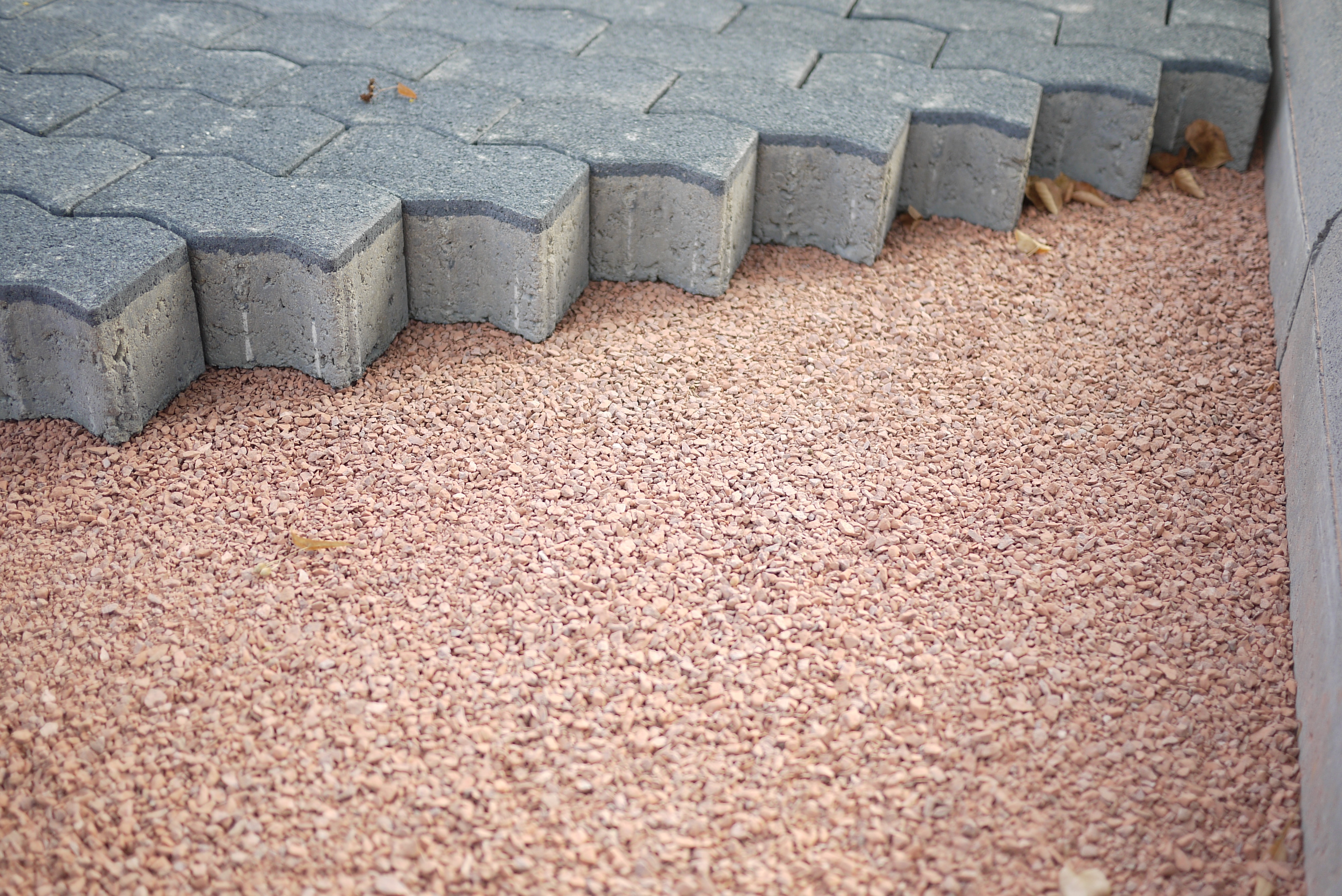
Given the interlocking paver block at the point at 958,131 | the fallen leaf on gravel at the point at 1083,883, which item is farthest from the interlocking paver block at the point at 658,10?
the fallen leaf on gravel at the point at 1083,883

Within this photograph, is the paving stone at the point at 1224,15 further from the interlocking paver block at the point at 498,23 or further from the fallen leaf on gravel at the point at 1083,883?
the fallen leaf on gravel at the point at 1083,883

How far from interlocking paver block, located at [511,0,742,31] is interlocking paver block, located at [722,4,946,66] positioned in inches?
2.3

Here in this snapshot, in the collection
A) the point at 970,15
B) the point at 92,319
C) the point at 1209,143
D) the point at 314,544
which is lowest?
the point at 314,544

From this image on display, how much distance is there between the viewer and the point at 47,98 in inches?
113

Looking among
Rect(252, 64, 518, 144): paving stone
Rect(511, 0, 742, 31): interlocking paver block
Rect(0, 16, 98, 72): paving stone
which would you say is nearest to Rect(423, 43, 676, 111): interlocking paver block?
Rect(252, 64, 518, 144): paving stone

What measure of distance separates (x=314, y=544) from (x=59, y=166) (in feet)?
3.92

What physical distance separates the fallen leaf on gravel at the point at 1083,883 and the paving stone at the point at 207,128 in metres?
2.11

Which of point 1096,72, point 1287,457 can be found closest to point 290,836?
point 1287,457

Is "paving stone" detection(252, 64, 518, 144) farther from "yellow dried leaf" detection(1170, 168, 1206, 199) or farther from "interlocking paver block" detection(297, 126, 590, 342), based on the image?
"yellow dried leaf" detection(1170, 168, 1206, 199)

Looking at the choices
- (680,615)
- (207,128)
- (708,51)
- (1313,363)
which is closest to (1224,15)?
(708,51)

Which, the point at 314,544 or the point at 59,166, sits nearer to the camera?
the point at 314,544

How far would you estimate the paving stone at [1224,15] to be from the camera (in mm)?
3566

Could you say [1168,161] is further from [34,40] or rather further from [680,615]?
[34,40]

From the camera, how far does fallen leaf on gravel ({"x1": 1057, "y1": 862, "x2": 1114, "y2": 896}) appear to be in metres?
1.52
